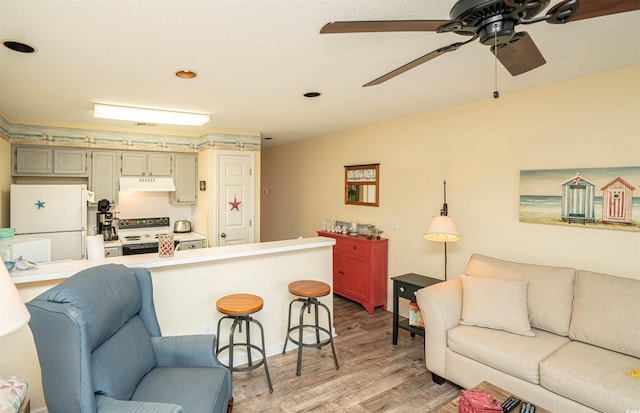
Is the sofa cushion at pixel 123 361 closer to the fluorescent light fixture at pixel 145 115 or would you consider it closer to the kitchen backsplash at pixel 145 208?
the fluorescent light fixture at pixel 145 115

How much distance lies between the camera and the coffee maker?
15.4ft

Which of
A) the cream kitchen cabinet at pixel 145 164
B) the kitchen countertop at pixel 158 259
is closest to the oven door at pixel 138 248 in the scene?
the cream kitchen cabinet at pixel 145 164

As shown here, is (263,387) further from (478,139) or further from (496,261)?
(478,139)

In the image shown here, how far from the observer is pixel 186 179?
5332 millimetres

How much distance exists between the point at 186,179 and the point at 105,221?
1225 mm

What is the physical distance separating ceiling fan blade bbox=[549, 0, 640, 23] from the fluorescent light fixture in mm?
3492

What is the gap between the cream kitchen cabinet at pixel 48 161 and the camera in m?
4.27

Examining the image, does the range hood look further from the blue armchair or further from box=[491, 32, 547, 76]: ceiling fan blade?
box=[491, 32, 547, 76]: ceiling fan blade

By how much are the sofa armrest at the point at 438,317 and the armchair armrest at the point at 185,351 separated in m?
1.65

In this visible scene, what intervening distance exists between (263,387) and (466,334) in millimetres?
1618

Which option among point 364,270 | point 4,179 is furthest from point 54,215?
point 364,270

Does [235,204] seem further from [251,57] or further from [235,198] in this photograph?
[251,57]

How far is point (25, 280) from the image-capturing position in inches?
84.1

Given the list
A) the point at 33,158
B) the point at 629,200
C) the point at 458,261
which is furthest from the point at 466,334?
the point at 33,158
